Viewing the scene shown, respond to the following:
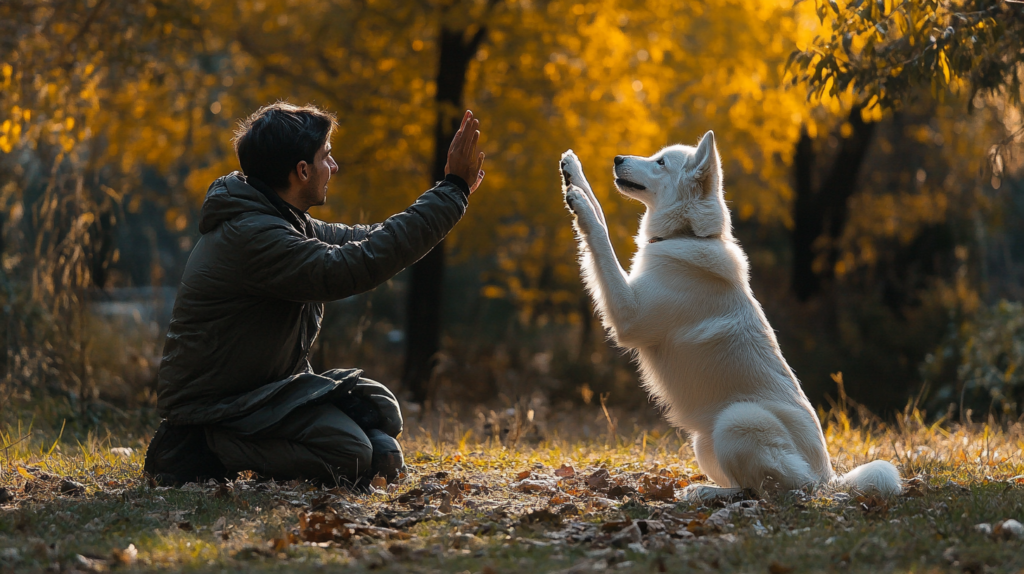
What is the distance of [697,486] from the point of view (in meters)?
4.08

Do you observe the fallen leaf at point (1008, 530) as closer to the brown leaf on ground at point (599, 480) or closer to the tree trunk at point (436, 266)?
the brown leaf on ground at point (599, 480)

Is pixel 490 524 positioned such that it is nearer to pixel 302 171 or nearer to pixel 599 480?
pixel 599 480

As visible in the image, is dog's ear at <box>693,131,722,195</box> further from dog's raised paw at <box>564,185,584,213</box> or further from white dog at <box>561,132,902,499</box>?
dog's raised paw at <box>564,185,584,213</box>

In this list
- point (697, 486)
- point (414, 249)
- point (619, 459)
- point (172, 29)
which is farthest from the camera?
point (172, 29)

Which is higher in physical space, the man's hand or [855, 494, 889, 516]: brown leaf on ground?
the man's hand

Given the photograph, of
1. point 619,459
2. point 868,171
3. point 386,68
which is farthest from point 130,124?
point 868,171

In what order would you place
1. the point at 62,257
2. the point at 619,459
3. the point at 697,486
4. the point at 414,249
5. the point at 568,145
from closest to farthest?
the point at 414,249, the point at 697,486, the point at 619,459, the point at 62,257, the point at 568,145

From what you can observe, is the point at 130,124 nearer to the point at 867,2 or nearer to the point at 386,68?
the point at 386,68

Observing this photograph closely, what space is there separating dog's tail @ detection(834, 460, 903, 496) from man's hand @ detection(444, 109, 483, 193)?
7.19 ft

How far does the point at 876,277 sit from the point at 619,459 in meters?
12.8

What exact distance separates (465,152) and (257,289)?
1.12 m

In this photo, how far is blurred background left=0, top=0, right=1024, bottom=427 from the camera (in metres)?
6.64

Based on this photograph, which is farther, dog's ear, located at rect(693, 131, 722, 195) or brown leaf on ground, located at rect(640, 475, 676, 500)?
dog's ear, located at rect(693, 131, 722, 195)

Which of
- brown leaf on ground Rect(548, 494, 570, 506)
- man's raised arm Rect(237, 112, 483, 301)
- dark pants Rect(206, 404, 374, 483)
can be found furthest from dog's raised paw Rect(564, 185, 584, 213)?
dark pants Rect(206, 404, 374, 483)
